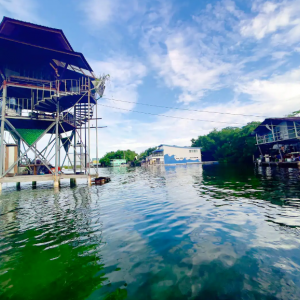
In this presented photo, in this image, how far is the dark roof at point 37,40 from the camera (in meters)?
15.1

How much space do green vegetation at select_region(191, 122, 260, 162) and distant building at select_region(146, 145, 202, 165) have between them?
26.5 ft

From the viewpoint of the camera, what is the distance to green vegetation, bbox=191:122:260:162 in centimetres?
4834

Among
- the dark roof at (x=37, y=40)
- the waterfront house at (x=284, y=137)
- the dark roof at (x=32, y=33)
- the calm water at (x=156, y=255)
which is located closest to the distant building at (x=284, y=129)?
the waterfront house at (x=284, y=137)

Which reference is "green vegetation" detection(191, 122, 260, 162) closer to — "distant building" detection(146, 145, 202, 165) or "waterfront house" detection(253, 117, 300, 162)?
"distant building" detection(146, 145, 202, 165)

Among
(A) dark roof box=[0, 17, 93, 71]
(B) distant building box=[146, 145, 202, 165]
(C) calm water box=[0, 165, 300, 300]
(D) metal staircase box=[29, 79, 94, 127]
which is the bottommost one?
(C) calm water box=[0, 165, 300, 300]

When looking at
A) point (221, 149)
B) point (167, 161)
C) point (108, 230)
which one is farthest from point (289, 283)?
point (221, 149)

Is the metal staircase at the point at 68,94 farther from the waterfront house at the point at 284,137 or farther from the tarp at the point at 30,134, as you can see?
the waterfront house at the point at 284,137

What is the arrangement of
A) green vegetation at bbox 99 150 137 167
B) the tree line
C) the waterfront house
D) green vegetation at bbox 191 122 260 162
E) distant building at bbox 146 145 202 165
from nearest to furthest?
the waterfront house, green vegetation at bbox 191 122 260 162, the tree line, distant building at bbox 146 145 202 165, green vegetation at bbox 99 150 137 167

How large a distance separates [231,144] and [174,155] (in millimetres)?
19758

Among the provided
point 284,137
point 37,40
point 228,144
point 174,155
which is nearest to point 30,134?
point 37,40

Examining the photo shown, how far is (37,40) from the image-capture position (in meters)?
17.5

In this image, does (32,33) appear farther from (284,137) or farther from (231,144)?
(231,144)

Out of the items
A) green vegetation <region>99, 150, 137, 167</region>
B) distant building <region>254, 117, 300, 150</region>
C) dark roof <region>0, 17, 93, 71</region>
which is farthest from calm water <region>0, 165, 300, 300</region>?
green vegetation <region>99, 150, 137, 167</region>

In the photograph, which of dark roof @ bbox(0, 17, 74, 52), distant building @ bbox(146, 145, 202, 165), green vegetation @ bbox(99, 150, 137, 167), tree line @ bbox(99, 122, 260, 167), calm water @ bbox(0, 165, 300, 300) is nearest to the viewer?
calm water @ bbox(0, 165, 300, 300)
